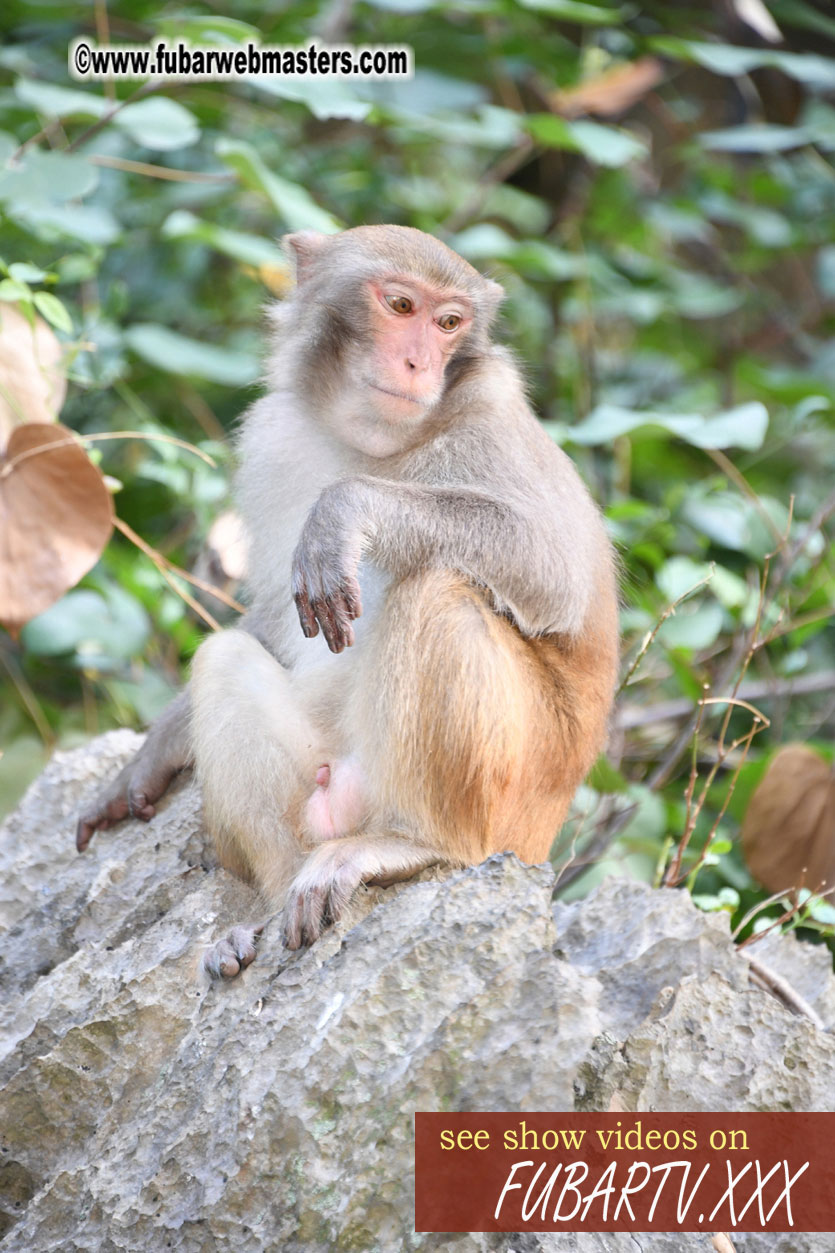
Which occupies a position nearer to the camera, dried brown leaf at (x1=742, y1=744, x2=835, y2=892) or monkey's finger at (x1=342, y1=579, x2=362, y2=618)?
monkey's finger at (x1=342, y1=579, x2=362, y2=618)

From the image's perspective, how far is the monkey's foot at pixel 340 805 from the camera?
3.78 m

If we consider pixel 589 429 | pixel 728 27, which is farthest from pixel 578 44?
pixel 589 429

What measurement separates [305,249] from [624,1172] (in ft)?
10.1

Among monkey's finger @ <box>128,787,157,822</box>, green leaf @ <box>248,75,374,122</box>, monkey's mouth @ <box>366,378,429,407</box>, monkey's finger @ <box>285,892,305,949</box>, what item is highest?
green leaf @ <box>248,75,374,122</box>

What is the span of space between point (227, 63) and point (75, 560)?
8.77 feet

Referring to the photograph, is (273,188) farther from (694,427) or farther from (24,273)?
(694,427)

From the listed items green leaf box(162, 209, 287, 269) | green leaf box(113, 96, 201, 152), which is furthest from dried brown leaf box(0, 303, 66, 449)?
green leaf box(162, 209, 287, 269)

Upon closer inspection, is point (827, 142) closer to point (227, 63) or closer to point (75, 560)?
point (227, 63)

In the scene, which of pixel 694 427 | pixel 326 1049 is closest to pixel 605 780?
pixel 694 427

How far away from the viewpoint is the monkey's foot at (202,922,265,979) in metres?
3.35

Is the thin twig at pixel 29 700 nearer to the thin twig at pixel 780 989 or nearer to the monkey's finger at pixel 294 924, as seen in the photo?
the monkey's finger at pixel 294 924

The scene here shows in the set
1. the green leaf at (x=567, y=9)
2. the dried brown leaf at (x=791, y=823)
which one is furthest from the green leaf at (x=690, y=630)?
the green leaf at (x=567, y=9)

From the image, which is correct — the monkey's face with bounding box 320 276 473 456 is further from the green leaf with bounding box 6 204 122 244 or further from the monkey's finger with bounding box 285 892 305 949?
the green leaf with bounding box 6 204 122 244
